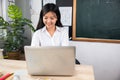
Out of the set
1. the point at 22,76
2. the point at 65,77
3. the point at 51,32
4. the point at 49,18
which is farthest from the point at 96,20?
the point at 22,76

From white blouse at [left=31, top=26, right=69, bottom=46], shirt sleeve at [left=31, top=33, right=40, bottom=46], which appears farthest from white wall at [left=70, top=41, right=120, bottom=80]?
shirt sleeve at [left=31, top=33, right=40, bottom=46]

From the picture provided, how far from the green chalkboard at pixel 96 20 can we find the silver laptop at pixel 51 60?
1518 mm

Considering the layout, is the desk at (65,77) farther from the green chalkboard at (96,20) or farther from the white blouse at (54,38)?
the green chalkboard at (96,20)

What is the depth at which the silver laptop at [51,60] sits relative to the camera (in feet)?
4.35

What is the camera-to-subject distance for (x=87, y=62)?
2.96 meters

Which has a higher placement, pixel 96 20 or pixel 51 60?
pixel 96 20

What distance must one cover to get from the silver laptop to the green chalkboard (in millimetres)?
1518

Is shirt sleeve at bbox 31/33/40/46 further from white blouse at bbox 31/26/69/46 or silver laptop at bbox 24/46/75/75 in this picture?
silver laptop at bbox 24/46/75/75

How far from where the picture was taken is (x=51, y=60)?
1.35 metres

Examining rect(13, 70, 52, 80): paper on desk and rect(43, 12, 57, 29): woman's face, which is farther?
rect(43, 12, 57, 29): woman's face

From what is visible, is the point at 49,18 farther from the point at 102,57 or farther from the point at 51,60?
the point at 102,57

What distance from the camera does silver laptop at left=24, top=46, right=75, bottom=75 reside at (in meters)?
1.33

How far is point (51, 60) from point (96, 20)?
1.63 metres

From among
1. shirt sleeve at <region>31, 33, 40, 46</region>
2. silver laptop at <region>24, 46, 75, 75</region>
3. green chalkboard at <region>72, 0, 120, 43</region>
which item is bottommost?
silver laptop at <region>24, 46, 75, 75</region>
